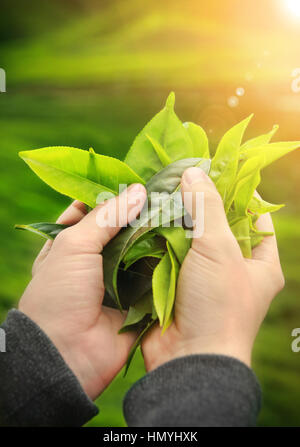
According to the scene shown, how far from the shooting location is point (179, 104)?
1727mm

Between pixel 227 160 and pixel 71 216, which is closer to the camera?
pixel 227 160

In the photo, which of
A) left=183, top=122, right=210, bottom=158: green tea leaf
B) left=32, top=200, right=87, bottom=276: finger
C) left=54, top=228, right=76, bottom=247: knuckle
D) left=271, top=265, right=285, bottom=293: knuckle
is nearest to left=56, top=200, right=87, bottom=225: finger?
left=32, top=200, right=87, bottom=276: finger

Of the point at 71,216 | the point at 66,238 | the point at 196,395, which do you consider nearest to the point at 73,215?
the point at 71,216

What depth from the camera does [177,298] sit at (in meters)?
0.55

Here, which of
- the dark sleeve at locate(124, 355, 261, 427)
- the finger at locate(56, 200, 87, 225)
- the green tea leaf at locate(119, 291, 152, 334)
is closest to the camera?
the dark sleeve at locate(124, 355, 261, 427)

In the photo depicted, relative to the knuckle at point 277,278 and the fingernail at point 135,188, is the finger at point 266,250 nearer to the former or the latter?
the knuckle at point 277,278

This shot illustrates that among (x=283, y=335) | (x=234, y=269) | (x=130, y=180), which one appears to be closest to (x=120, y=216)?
(x=130, y=180)

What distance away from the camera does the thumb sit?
1.75 feet

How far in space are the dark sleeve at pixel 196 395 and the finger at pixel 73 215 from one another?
11.1 inches

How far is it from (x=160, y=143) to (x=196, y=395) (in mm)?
333

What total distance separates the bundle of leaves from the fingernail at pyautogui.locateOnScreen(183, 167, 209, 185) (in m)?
0.02

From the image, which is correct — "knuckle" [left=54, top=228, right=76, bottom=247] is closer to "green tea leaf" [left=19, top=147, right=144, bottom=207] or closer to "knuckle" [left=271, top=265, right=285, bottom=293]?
"green tea leaf" [left=19, top=147, right=144, bottom=207]

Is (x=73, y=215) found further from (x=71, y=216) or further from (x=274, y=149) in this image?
(x=274, y=149)

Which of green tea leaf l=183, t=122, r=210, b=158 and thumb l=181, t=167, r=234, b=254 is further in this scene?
green tea leaf l=183, t=122, r=210, b=158
